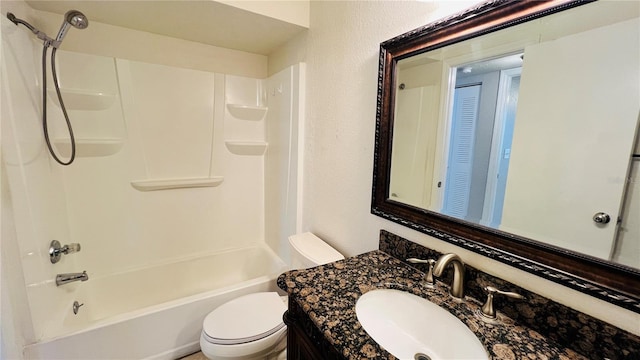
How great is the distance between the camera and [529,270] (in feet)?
2.40

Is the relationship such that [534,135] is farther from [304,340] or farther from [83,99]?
[83,99]

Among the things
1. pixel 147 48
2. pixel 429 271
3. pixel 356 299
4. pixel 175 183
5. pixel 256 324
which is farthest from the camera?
pixel 175 183

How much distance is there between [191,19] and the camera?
5.43ft

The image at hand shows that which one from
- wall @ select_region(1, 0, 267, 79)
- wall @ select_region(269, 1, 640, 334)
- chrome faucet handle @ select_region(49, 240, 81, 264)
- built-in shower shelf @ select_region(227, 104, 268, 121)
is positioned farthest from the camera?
built-in shower shelf @ select_region(227, 104, 268, 121)

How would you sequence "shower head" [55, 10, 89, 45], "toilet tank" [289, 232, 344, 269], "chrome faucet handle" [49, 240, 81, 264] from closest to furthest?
"shower head" [55, 10, 89, 45]
"toilet tank" [289, 232, 344, 269]
"chrome faucet handle" [49, 240, 81, 264]

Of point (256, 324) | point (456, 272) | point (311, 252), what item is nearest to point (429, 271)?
point (456, 272)

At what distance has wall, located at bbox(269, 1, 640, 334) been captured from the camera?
111 centimetres

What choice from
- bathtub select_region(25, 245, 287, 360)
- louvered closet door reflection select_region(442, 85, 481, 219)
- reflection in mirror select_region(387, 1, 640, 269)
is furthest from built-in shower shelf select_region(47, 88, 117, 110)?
louvered closet door reflection select_region(442, 85, 481, 219)

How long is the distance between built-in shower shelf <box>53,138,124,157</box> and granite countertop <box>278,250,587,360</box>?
1.78m

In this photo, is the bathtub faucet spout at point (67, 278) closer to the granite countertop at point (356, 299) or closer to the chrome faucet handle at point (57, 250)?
the chrome faucet handle at point (57, 250)

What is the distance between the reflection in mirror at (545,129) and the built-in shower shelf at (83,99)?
6.73 feet

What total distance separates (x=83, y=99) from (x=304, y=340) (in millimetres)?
2086

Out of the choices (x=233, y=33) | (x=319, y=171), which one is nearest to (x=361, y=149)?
(x=319, y=171)

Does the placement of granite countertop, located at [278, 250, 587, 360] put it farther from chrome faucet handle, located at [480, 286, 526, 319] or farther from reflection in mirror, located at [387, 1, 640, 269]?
reflection in mirror, located at [387, 1, 640, 269]
